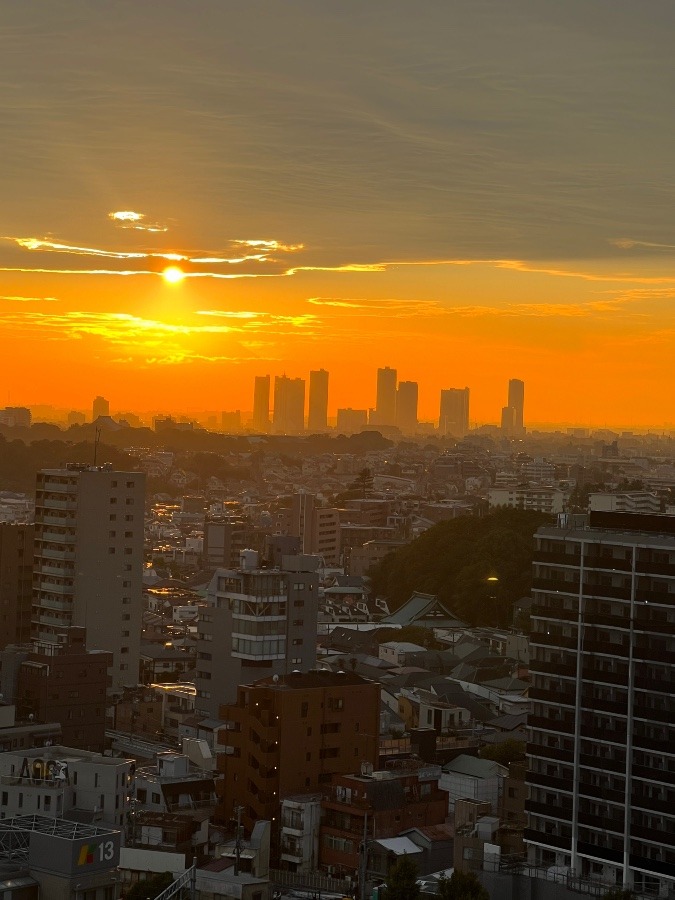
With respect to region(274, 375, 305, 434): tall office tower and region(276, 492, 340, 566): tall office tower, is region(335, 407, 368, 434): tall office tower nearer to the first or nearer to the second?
region(274, 375, 305, 434): tall office tower

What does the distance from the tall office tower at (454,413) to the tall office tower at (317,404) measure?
8859mm

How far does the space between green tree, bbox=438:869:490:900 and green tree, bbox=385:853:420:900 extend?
0.16 m

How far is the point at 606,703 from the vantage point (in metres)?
10.7

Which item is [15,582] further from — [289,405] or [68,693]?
[289,405]

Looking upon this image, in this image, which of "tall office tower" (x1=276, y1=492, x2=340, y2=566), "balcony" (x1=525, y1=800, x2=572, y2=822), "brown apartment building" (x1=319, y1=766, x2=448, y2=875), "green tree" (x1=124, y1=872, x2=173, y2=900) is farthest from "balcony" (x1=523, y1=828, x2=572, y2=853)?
"tall office tower" (x1=276, y1=492, x2=340, y2=566)

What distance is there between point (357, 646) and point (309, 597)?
575 cm

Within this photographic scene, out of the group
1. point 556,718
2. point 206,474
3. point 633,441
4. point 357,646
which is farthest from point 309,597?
point 633,441

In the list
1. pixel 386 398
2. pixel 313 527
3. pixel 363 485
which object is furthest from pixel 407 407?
pixel 313 527

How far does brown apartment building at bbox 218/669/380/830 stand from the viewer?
11375 mm

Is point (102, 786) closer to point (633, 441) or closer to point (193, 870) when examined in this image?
point (193, 870)

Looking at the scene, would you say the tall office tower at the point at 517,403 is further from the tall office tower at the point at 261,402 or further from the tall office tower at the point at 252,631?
the tall office tower at the point at 252,631

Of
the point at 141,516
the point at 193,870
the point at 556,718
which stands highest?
the point at 141,516

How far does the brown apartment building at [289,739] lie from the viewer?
37.3 ft

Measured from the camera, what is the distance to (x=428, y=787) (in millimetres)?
11562
